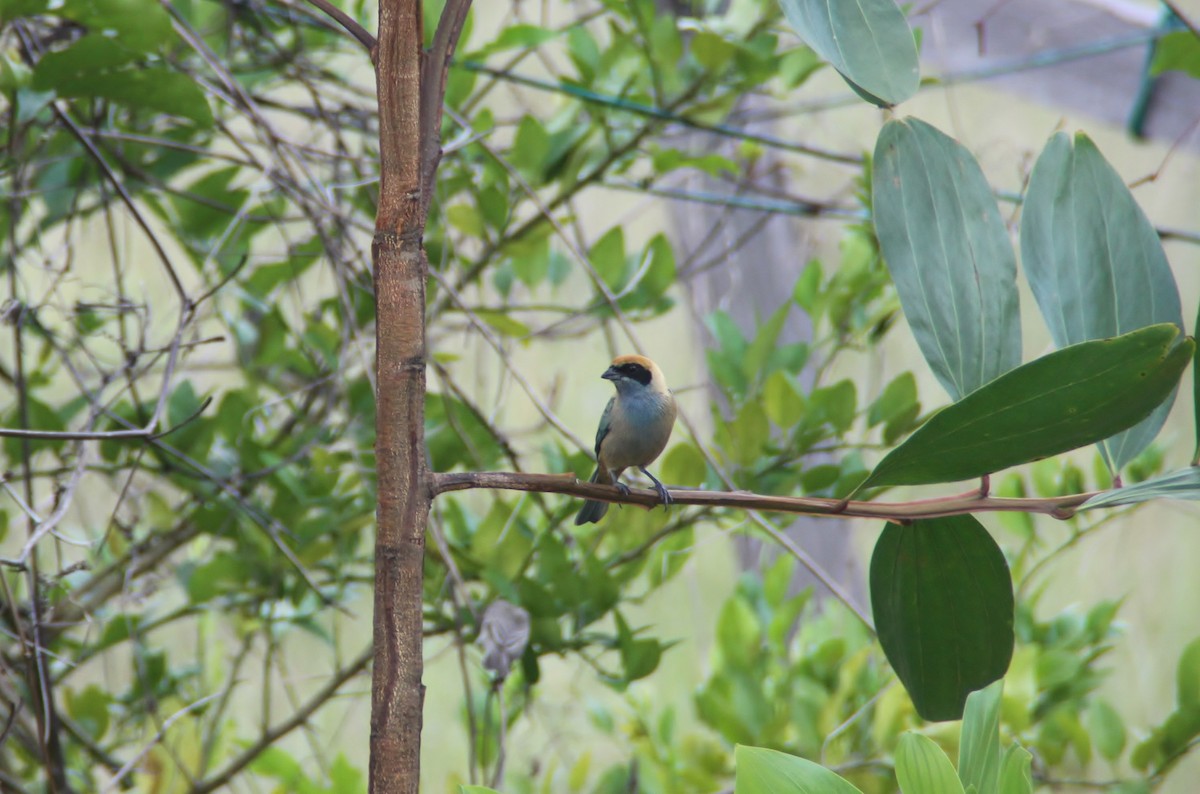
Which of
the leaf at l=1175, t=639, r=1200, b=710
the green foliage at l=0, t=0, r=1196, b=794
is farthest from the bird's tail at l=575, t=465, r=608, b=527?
the leaf at l=1175, t=639, r=1200, b=710

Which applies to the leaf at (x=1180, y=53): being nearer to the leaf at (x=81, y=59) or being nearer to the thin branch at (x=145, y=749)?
the leaf at (x=81, y=59)

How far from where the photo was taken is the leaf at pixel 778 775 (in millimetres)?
597

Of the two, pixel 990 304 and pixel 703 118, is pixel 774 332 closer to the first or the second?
pixel 703 118

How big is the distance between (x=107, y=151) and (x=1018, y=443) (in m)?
1.33

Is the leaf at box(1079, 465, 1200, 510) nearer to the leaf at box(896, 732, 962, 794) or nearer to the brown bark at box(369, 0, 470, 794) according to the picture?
the leaf at box(896, 732, 962, 794)

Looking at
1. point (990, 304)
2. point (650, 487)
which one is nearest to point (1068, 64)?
point (650, 487)

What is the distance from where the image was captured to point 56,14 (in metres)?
1.23

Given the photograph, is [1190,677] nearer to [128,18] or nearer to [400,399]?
[400,399]

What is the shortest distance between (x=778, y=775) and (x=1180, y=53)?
1500mm

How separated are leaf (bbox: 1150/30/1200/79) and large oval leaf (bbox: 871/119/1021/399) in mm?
1104

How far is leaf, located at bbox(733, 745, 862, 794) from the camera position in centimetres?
60

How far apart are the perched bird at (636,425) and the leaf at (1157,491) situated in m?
0.93

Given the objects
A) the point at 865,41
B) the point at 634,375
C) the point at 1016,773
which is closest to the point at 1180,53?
the point at 634,375

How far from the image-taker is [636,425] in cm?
163
